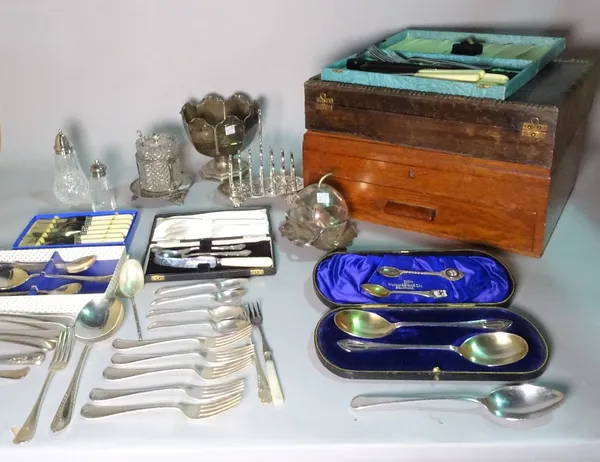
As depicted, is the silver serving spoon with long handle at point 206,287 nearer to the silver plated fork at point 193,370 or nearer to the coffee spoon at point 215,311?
the coffee spoon at point 215,311

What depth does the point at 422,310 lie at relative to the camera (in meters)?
0.79

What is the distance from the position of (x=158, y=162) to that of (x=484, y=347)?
684mm

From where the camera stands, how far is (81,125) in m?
1.25

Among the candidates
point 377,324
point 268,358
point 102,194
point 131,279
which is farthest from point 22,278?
point 377,324

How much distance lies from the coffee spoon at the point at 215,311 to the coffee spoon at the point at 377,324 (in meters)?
0.13

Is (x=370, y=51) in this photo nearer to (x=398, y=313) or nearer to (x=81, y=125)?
(x=398, y=313)

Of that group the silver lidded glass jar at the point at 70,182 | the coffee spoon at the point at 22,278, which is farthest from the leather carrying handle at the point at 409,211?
the silver lidded glass jar at the point at 70,182

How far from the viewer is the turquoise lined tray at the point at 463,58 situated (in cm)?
86

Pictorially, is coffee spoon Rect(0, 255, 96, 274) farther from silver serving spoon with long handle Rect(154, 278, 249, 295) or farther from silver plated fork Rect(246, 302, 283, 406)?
silver plated fork Rect(246, 302, 283, 406)

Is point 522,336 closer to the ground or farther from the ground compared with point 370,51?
closer to the ground

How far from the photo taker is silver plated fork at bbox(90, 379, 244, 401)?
26.7 inches

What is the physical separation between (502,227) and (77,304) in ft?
2.04

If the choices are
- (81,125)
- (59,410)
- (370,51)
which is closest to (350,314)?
(59,410)

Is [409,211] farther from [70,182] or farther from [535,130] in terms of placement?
[70,182]
